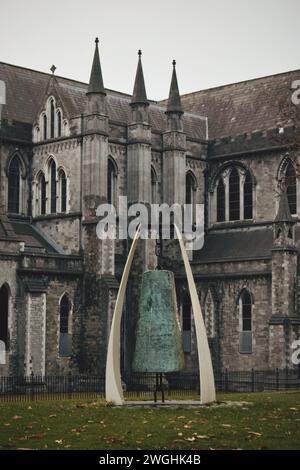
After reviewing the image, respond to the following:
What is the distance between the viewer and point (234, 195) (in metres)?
62.3

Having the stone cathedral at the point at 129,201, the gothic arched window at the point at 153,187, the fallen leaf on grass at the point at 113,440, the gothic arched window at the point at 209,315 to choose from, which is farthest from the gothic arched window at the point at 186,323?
the fallen leaf on grass at the point at 113,440

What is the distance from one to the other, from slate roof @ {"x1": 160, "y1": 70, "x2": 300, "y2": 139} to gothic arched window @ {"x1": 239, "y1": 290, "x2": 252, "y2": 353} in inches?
470

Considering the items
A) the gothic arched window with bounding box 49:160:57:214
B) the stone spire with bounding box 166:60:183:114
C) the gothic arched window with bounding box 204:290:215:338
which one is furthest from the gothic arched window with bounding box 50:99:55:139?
the gothic arched window with bounding box 204:290:215:338

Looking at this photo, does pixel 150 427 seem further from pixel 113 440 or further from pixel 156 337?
pixel 156 337

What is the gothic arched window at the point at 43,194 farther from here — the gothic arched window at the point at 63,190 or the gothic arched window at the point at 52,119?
the gothic arched window at the point at 52,119

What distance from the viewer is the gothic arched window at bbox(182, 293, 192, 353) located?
2276 inches

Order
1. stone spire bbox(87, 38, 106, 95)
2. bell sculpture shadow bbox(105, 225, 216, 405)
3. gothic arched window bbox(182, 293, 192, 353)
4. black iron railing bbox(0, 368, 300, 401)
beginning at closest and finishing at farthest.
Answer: bell sculpture shadow bbox(105, 225, 216, 405)
black iron railing bbox(0, 368, 300, 401)
stone spire bbox(87, 38, 106, 95)
gothic arched window bbox(182, 293, 192, 353)

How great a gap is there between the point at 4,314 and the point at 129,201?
1156cm

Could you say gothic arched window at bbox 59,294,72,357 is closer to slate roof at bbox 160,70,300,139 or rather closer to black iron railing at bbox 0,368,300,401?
black iron railing at bbox 0,368,300,401

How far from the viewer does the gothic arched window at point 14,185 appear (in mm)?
57875

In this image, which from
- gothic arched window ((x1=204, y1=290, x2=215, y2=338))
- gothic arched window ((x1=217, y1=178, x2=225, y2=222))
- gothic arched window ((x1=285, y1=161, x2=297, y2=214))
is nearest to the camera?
gothic arched window ((x1=204, y1=290, x2=215, y2=338))

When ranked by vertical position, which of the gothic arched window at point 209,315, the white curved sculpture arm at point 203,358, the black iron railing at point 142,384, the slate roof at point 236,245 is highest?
the slate roof at point 236,245

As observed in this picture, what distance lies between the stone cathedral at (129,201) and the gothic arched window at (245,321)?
8 centimetres

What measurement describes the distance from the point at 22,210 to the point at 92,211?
6.00 m
